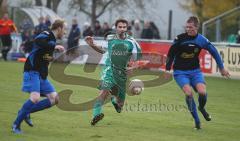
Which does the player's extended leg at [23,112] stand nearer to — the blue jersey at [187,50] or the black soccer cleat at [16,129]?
the black soccer cleat at [16,129]

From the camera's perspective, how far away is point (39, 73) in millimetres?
12398

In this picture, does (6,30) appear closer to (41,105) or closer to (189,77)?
(189,77)

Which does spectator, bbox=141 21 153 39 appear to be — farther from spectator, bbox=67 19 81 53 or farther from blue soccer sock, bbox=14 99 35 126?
blue soccer sock, bbox=14 99 35 126

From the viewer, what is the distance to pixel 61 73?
24500mm

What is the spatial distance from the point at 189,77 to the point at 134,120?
1557 mm

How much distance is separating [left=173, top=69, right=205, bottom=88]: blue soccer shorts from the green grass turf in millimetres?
868

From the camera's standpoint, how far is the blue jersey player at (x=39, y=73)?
12141mm

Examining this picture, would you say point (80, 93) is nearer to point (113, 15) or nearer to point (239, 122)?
point (239, 122)

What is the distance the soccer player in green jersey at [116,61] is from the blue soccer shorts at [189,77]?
2.91 feet

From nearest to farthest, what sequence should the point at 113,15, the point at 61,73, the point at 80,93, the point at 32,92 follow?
the point at 32,92 < the point at 80,93 < the point at 61,73 < the point at 113,15

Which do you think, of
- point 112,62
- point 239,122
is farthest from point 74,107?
point 239,122

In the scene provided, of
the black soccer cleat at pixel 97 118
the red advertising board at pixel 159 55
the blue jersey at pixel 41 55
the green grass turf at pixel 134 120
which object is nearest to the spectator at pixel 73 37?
the red advertising board at pixel 159 55

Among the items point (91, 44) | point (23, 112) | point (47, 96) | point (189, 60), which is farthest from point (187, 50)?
point (23, 112)

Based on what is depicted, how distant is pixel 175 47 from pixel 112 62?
1.26 metres
